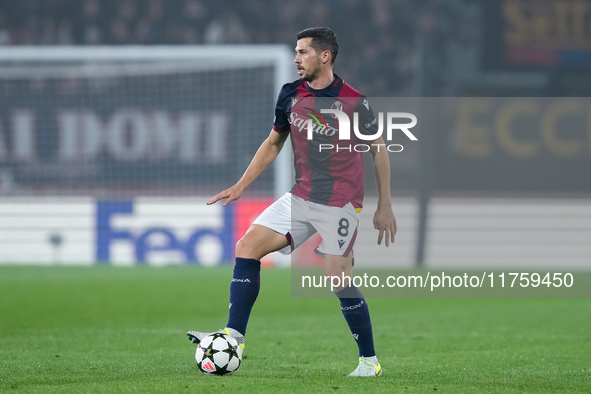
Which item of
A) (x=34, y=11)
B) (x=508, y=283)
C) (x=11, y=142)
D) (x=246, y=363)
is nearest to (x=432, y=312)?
(x=508, y=283)

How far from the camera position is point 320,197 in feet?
18.6

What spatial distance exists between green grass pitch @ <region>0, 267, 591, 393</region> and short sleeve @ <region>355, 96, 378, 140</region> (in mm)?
1427

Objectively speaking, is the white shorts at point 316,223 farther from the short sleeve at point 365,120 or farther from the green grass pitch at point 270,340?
the green grass pitch at point 270,340

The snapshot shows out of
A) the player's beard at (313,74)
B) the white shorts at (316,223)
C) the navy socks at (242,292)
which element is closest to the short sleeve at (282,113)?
the player's beard at (313,74)

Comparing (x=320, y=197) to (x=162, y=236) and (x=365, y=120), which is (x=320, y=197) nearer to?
(x=365, y=120)

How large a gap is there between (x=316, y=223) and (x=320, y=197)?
0.16 m

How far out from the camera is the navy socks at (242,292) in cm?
548

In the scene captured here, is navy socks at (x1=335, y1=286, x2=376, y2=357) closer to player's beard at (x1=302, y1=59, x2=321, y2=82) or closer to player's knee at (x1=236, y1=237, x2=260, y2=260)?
player's knee at (x1=236, y1=237, x2=260, y2=260)

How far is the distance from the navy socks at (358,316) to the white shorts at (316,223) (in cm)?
23

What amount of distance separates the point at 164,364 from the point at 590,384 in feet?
8.49

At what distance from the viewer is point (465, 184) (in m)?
16.2

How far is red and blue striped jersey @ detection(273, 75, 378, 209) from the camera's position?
5.67 m

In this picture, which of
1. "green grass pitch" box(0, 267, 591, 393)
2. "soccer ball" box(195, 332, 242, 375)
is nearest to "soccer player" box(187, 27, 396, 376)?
"soccer ball" box(195, 332, 242, 375)

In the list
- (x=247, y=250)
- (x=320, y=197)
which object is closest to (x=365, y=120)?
(x=320, y=197)
